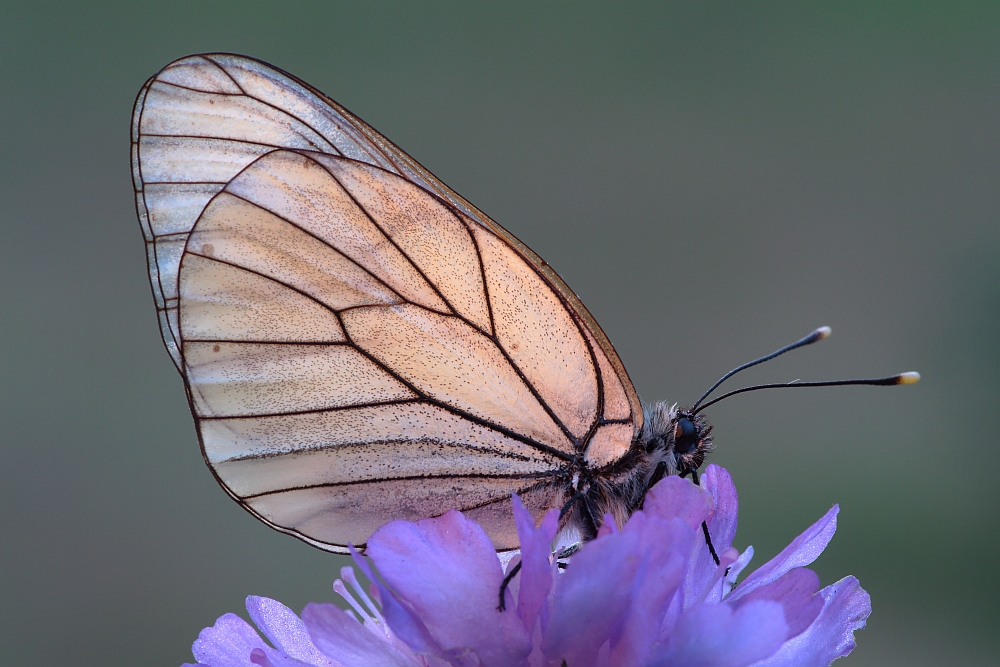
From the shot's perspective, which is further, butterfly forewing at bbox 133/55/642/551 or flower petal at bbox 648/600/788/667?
butterfly forewing at bbox 133/55/642/551

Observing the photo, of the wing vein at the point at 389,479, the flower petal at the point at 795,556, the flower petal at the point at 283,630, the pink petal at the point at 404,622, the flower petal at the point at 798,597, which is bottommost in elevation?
the flower petal at the point at 798,597

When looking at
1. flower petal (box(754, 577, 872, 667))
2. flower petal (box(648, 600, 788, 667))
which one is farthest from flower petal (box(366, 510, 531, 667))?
flower petal (box(754, 577, 872, 667))

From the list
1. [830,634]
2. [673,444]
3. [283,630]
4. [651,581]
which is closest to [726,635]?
[651,581]

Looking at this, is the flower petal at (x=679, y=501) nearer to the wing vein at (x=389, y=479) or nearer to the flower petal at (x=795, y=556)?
the flower petal at (x=795, y=556)

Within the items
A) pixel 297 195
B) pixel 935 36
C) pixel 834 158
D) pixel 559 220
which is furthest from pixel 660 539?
pixel 935 36

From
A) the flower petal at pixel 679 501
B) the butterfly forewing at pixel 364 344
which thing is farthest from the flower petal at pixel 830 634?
the butterfly forewing at pixel 364 344

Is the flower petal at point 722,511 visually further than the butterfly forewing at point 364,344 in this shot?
No

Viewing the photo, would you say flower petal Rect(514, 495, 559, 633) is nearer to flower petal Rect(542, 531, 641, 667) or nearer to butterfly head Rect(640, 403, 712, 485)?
flower petal Rect(542, 531, 641, 667)
